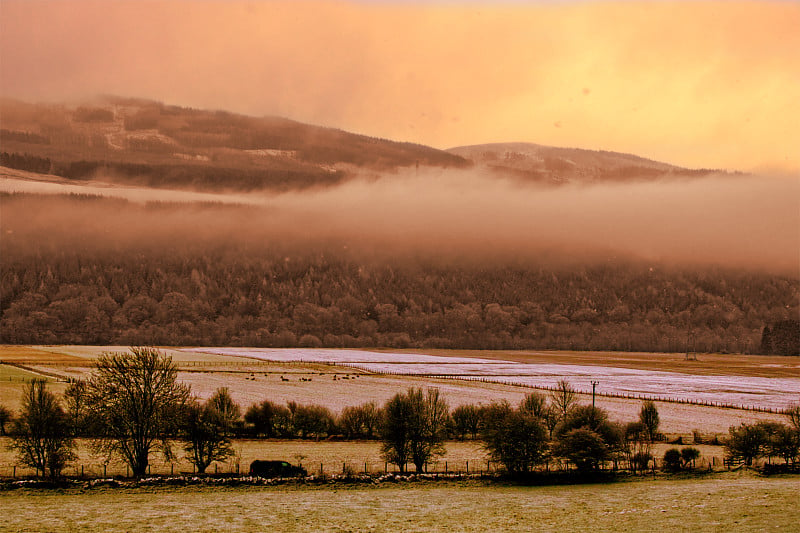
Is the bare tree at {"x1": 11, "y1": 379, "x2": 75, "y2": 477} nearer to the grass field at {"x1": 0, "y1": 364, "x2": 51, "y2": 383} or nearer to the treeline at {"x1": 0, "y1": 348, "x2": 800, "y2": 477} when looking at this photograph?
the treeline at {"x1": 0, "y1": 348, "x2": 800, "y2": 477}

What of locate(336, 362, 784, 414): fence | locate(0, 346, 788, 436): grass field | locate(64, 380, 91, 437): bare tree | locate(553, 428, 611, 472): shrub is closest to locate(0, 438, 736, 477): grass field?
locate(64, 380, 91, 437): bare tree

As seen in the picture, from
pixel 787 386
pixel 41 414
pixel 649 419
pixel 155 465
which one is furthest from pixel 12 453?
pixel 787 386

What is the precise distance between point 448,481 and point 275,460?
16.3 m

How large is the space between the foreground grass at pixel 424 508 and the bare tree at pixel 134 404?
14.7 meters

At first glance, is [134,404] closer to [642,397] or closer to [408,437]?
[408,437]

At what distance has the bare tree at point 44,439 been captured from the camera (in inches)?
2781

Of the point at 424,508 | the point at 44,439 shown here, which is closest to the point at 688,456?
the point at 424,508

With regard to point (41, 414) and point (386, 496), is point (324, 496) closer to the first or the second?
point (386, 496)

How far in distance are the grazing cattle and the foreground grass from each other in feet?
16.3

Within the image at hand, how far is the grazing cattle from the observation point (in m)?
70.1

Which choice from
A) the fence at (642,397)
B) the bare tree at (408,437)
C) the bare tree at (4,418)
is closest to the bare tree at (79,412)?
the bare tree at (4,418)

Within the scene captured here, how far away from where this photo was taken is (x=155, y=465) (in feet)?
254

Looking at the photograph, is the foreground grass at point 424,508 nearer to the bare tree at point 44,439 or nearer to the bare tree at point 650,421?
the bare tree at point 44,439

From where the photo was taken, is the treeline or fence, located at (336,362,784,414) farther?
fence, located at (336,362,784,414)
